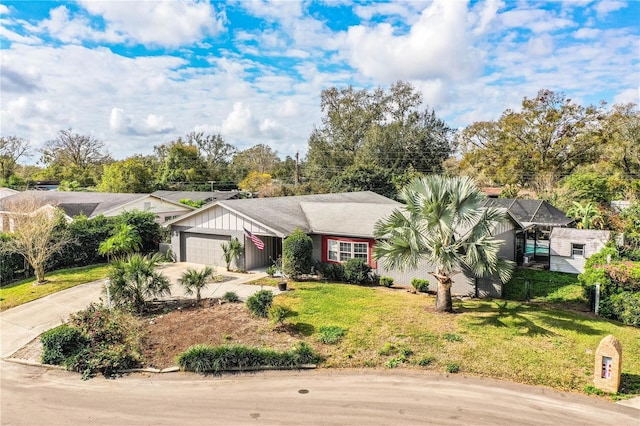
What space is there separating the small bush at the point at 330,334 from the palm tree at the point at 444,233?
3071 millimetres

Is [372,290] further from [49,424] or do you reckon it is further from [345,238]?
[49,424]

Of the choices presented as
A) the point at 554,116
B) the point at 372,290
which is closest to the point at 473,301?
the point at 372,290

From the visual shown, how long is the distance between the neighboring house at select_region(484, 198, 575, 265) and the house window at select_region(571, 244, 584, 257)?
8.54ft

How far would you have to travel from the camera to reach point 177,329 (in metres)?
12.8

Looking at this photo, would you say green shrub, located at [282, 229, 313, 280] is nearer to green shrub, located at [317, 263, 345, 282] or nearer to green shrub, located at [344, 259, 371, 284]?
green shrub, located at [317, 263, 345, 282]

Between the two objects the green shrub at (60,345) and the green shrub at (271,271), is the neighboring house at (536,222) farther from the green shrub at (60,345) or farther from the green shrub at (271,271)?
→ the green shrub at (60,345)

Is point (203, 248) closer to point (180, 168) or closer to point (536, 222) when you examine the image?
point (536, 222)

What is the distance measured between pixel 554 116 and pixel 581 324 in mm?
33934

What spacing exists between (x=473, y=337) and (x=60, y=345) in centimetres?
1225

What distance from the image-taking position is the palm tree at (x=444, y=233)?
13.4 metres

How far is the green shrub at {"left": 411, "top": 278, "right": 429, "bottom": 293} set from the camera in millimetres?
17078

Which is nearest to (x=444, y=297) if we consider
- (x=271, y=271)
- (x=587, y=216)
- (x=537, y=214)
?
(x=271, y=271)

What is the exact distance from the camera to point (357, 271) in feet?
60.6

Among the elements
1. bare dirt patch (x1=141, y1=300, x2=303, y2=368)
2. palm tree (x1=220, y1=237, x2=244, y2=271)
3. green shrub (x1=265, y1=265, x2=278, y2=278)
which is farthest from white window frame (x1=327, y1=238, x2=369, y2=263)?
bare dirt patch (x1=141, y1=300, x2=303, y2=368)
